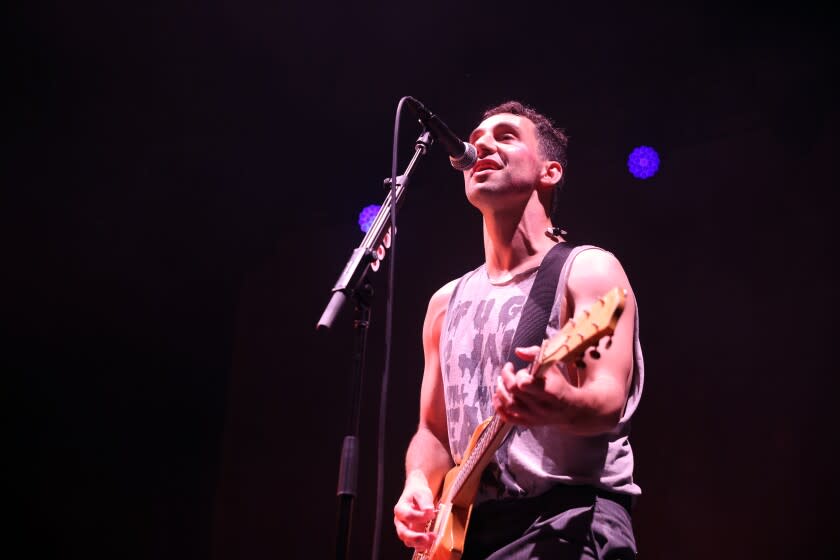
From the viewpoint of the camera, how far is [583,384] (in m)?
1.74

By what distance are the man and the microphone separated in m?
0.18

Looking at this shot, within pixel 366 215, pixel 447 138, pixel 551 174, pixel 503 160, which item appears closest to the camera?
pixel 447 138

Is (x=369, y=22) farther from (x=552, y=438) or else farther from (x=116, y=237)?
(x=552, y=438)

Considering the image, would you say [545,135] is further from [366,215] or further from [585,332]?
[366,215]

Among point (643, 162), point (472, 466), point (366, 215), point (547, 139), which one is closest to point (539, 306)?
point (472, 466)

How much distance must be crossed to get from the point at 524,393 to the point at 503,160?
122 cm

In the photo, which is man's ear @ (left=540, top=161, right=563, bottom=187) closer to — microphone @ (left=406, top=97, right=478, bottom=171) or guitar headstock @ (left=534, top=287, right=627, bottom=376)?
microphone @ (left=406, top=97, right=478, bottom=171)

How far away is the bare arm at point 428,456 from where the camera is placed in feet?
6.70

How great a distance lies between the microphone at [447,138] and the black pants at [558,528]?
42.3 inches

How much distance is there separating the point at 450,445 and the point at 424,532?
31 cm

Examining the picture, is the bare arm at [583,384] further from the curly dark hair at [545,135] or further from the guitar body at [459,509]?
the curly dark hair at [545,135]

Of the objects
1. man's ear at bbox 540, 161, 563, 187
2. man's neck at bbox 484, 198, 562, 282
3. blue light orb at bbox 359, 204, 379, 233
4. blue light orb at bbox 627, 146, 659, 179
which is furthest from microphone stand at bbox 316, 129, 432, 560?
blue light orb at bbox 359, 204, 379, 233

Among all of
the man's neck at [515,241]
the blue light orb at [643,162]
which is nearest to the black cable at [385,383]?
the man's neck at [515,241]

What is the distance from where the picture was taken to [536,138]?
101 inches
